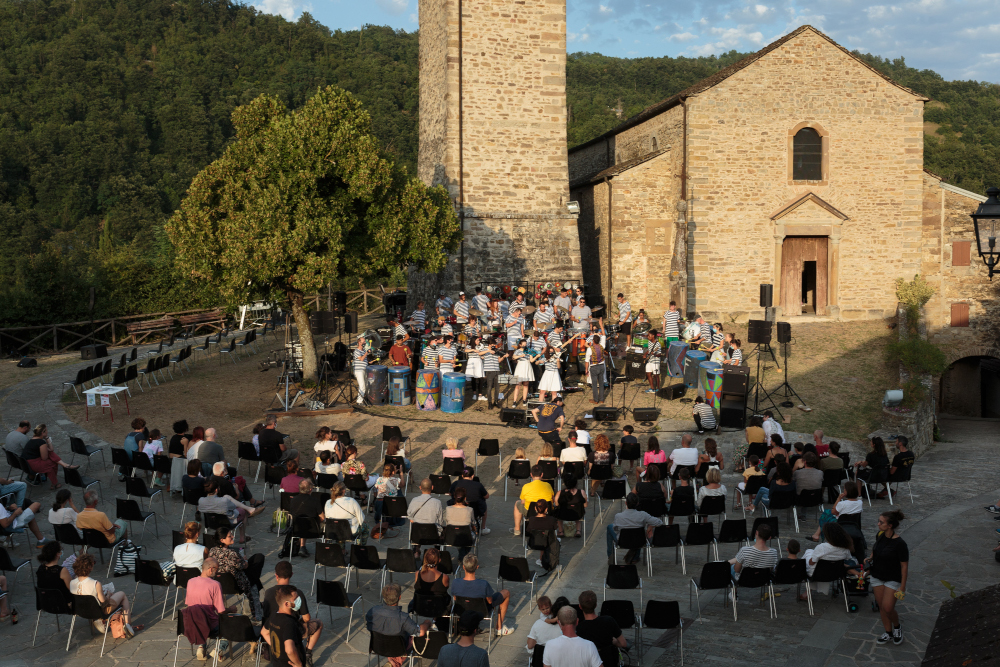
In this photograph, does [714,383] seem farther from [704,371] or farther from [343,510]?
[343,510]

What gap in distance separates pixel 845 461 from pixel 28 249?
1906 inches

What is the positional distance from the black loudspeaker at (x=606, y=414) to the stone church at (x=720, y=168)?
9.37 m

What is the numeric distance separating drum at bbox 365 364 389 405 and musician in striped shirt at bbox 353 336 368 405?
89 millimetres

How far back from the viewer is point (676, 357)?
17.4 m

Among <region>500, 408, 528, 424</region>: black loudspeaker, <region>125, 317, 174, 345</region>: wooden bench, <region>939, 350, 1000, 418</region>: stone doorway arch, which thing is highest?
<region>125, 317, 174, 345</region>: wooden bench

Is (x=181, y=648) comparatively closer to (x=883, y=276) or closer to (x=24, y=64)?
(x=883, y=276)

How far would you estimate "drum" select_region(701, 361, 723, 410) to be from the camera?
604 inches

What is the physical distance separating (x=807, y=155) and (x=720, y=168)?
8.98 ft

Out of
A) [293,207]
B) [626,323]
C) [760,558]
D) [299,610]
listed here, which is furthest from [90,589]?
[626,323]

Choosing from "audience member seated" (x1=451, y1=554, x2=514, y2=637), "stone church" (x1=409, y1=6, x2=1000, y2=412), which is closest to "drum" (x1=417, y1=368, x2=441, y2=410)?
"stone church" (x1=409, y1=6, x2=1000, y2=412)

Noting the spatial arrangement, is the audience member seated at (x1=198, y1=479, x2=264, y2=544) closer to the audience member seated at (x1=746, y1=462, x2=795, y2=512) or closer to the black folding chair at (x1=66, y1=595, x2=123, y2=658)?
the black folding chair at (x1=66, y1=595, x2=123, y2=658)

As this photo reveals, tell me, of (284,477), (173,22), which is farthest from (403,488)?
(173,22)

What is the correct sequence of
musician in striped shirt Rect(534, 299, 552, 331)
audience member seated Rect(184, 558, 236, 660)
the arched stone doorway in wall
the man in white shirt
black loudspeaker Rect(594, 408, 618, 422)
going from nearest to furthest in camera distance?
the man in white shirt
audience member seated Rect(184, 558, 236, 660)
black loudspeaker Rect(594, 408, 618, 422)
musician in striped shirt Rect(534, 299, 552, 331)
the arched stone doorway in wall

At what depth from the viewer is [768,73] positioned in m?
23.2
